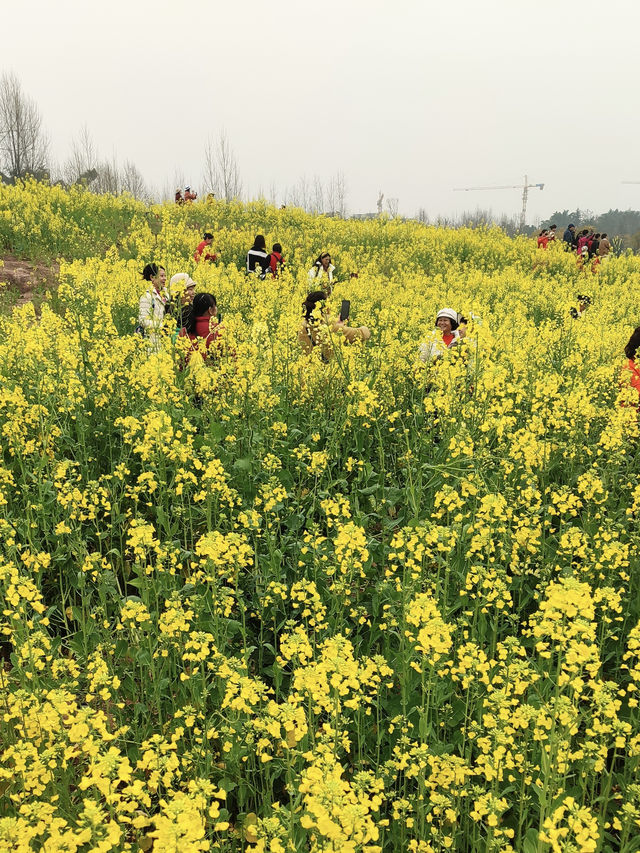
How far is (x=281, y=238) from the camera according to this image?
1825 cm

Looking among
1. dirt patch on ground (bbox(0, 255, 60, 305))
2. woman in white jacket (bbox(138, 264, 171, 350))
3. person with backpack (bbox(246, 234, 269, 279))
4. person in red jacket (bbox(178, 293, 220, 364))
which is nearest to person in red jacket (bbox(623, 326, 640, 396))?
person in red jacket (bbox(178, 293, 220, 364))

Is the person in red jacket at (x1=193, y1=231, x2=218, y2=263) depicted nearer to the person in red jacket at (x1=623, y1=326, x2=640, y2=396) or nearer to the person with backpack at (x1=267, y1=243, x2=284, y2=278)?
the person with backpack at (x1=267, y1=243, x2=284, y2=278)

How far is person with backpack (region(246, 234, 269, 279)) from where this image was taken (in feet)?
42.5

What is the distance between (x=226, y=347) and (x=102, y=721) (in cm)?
470

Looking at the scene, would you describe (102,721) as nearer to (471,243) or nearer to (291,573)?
(291,573)

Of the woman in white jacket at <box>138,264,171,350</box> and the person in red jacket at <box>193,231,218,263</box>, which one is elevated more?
the person in red jacket at <box>193,231,218,263</box>

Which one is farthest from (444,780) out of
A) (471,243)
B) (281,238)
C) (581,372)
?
(471,243)

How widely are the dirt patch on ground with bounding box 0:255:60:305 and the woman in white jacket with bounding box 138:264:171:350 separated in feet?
15.6

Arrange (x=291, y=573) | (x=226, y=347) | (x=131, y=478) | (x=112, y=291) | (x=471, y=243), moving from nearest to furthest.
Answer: (x=291, y=573), (x=131, y=478), (x=226, y=347), (x=112, y=291), (x=471, y=243)

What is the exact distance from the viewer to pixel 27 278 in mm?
13070

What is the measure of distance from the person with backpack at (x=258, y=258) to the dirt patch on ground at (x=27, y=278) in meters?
4.34

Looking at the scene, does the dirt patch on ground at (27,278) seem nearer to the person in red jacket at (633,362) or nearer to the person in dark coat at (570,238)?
the person in red jacket at (633,362)

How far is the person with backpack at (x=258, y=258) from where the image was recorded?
1295 cm

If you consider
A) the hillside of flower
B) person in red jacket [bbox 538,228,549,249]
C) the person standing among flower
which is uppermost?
person in red jacket [bbox 538,228,549,249]
